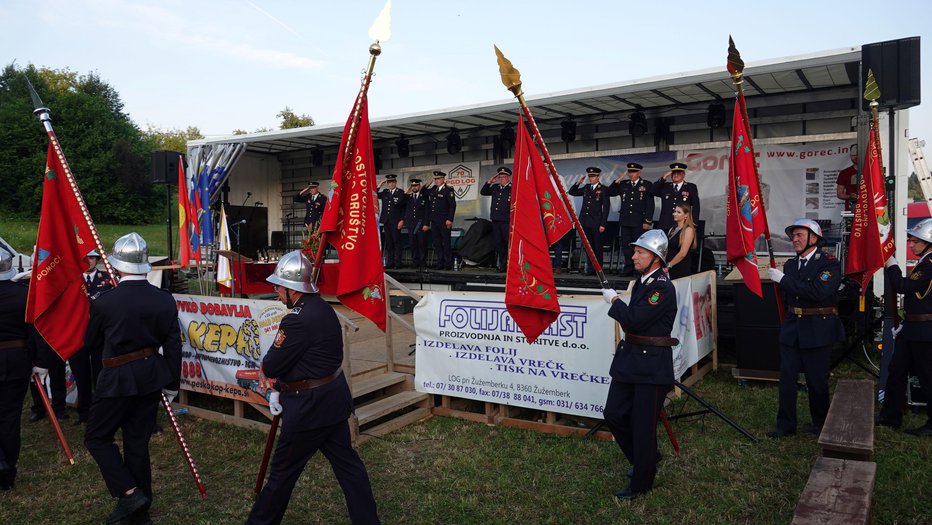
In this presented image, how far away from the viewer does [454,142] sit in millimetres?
14258

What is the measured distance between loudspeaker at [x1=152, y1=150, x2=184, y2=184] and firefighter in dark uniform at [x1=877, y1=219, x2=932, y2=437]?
1296cm

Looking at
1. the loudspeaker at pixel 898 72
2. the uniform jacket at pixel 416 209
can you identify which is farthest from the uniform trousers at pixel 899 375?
the uniform jacket at pixel 416 209

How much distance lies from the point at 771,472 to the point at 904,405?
2.25m

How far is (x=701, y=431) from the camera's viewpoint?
593 cm

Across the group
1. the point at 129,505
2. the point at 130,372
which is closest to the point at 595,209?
the point at 130,372

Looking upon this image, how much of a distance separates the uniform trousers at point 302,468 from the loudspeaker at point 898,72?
6927mm

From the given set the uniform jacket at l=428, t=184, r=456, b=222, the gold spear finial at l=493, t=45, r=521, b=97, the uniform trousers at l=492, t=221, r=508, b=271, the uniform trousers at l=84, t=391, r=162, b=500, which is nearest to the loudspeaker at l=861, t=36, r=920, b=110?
the gold spear finial at l=493, t=45, r=521, b=97

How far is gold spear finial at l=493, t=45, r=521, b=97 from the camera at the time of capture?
435cm

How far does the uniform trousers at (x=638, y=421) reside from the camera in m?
4.48

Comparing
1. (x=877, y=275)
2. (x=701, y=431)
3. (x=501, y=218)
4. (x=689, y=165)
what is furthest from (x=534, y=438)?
(x=689, y=165)

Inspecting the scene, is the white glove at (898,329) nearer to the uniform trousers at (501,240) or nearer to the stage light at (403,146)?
the uniform trousers at (501,240)

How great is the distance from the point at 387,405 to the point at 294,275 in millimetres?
2883

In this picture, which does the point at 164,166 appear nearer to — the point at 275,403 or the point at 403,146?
the point at 403,146

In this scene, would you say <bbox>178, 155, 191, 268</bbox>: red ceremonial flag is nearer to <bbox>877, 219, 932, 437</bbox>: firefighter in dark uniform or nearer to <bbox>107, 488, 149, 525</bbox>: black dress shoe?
<bbox>107, 488, 149, 525</bbox>: black dress shoe
